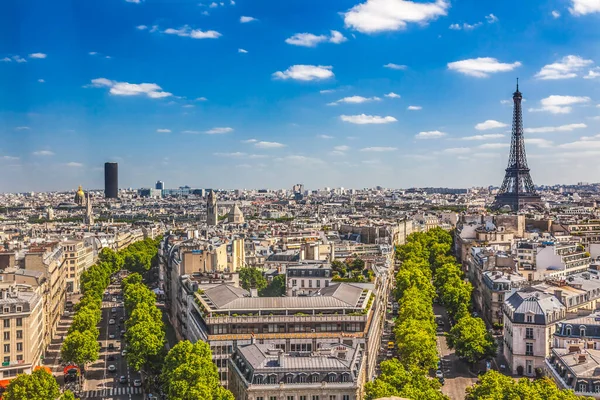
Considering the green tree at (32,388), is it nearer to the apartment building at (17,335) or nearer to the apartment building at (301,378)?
the apartment building at (17,335)

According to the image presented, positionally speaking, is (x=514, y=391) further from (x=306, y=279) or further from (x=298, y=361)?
(x=306, y=279)

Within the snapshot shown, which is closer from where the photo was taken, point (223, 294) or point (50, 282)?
point (223, 294)

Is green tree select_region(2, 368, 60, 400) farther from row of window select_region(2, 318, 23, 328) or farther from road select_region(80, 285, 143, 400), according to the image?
row of window select_region(2, 318, 23, 328)

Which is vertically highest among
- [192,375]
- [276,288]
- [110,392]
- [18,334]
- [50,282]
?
[50,282]

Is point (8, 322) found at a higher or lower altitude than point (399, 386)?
higher

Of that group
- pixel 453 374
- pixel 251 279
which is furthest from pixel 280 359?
pixel 251 279

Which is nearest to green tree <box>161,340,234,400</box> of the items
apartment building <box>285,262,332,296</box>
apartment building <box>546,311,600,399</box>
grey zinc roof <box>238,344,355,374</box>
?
grey zinc roof <box>238,344,355,374</box>
